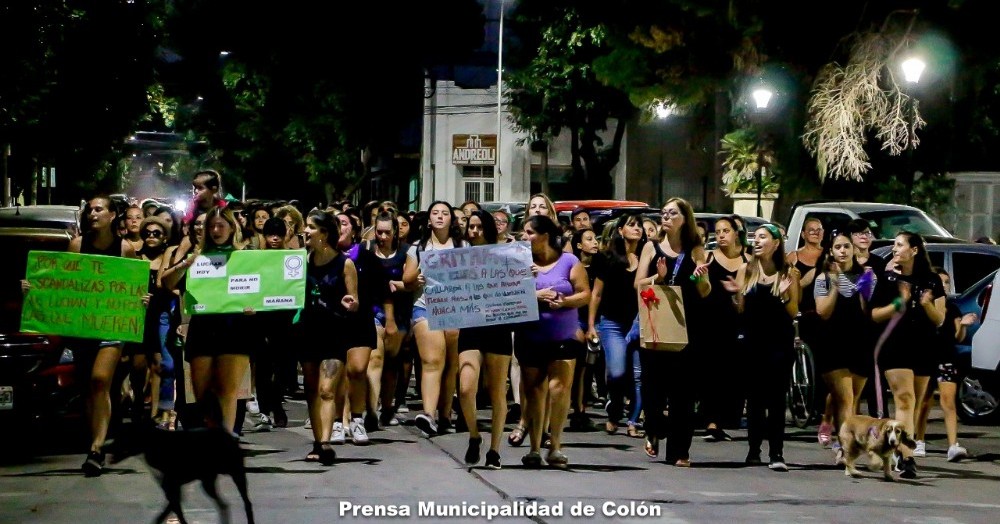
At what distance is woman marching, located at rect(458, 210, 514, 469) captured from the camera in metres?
10.6

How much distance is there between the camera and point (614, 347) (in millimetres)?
13359

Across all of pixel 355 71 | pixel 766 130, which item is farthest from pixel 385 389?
pixel 355 71

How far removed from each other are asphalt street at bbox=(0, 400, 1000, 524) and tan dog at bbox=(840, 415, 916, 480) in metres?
0.14

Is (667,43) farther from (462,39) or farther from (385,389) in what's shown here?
(462,39)

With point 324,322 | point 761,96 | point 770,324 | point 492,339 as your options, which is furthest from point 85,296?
point 761,96

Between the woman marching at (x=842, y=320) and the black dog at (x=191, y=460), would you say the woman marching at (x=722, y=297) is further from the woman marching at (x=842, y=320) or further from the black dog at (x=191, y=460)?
the black dog at (x=191, y=460)

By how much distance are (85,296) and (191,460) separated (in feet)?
9.87

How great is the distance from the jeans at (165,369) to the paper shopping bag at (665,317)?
3685 millimetres

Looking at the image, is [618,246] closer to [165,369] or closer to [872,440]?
[872,440]

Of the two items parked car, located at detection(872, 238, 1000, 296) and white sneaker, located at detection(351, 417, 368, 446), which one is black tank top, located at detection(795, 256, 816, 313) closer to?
white sneaker, located at detection(351, 417, 368, 446)

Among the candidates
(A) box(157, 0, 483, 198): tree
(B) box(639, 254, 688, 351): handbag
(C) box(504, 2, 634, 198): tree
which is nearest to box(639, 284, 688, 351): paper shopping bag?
(B) box(639, 254, 688, 351): handbag

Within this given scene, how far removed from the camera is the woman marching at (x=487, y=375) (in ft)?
34.7

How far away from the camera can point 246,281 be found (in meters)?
10.4

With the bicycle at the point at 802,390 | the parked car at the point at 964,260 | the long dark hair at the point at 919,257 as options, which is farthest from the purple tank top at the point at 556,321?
the parked car at the point at 964,260
